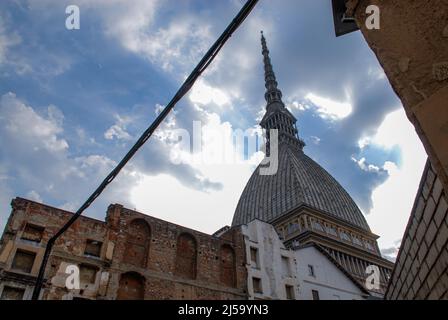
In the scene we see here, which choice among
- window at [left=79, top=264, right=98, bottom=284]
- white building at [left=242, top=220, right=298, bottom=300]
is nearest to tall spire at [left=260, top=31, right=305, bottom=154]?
white building at [left=242, top=220, right=298, bottom=300]

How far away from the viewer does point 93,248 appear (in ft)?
72.1

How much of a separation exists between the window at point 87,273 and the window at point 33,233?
2.95 metres

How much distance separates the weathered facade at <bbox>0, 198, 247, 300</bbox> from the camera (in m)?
19.5

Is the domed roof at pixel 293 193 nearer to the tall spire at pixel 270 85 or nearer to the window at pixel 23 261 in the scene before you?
the tall spire at pixel 270 85

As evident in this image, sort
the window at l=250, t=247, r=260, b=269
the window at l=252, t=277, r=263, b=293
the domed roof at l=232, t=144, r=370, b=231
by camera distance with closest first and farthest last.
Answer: the window at l=252, t=277, r=263, b=293
the window at l=250, t=247, r=260, b=269
the domed roof at l=232, t=144, r=370, b=231

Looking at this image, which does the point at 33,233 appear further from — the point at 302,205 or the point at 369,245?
the point at 369,245

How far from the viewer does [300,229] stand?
213 ft

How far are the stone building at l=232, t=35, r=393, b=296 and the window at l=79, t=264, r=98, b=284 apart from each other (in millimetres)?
38548

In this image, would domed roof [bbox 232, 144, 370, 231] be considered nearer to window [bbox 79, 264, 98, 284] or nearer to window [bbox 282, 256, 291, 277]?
window [bbox 282, 256, 291, 277]

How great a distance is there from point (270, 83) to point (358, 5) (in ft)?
348

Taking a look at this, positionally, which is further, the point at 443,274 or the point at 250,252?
the point at 250,252

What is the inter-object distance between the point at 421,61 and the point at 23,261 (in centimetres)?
2200

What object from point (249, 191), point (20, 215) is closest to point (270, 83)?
point (249, 191)
